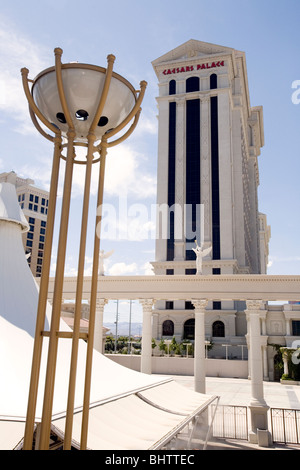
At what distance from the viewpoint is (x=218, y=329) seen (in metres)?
62.6

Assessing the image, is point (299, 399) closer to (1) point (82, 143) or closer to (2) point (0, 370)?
(2) point (0, 370)

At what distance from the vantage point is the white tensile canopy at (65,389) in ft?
22.2

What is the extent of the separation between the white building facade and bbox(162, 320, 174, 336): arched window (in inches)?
6.4

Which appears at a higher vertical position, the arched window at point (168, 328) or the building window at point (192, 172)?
the building window at point (192, 172)

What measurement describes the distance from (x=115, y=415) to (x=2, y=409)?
2.26 metres

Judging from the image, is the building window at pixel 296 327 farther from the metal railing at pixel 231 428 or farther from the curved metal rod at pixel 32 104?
the curved metal rod at pixel 32 104

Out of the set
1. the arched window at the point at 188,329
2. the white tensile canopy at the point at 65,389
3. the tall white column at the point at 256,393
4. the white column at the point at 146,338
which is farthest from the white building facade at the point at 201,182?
the white tensile canopy at the point at 65,389

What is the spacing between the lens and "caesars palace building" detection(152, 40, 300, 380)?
62906 mm

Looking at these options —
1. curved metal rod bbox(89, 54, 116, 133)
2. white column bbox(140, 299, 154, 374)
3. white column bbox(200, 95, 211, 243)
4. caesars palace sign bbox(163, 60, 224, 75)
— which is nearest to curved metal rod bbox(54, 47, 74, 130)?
curved metal rod bbox(89, 54, 116, 133)

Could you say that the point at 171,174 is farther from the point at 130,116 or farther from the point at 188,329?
the point at 130,116

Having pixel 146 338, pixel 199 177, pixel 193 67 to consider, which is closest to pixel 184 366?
pixel 146 338

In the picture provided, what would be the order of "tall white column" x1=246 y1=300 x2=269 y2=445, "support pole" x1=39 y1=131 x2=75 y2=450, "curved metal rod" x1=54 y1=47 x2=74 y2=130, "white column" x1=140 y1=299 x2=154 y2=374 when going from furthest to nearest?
"white column" x1=140 y1=299 x2=154 y2=374 < "tall white column" x1=246 y1=300 x2=269 y2=445 < "curved metal rod" x1=54 y1=47 x2=74 y2=130 < "support pole" x1=39 y1=131 x2=75 y2=450

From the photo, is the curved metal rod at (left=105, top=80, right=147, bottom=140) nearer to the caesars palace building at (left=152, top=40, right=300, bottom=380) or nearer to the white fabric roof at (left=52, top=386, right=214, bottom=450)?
the white fabric roof at (left=52, top=386, right=214, bottom=450)

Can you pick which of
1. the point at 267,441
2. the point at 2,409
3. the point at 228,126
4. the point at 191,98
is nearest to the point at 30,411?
the point at 2,409
